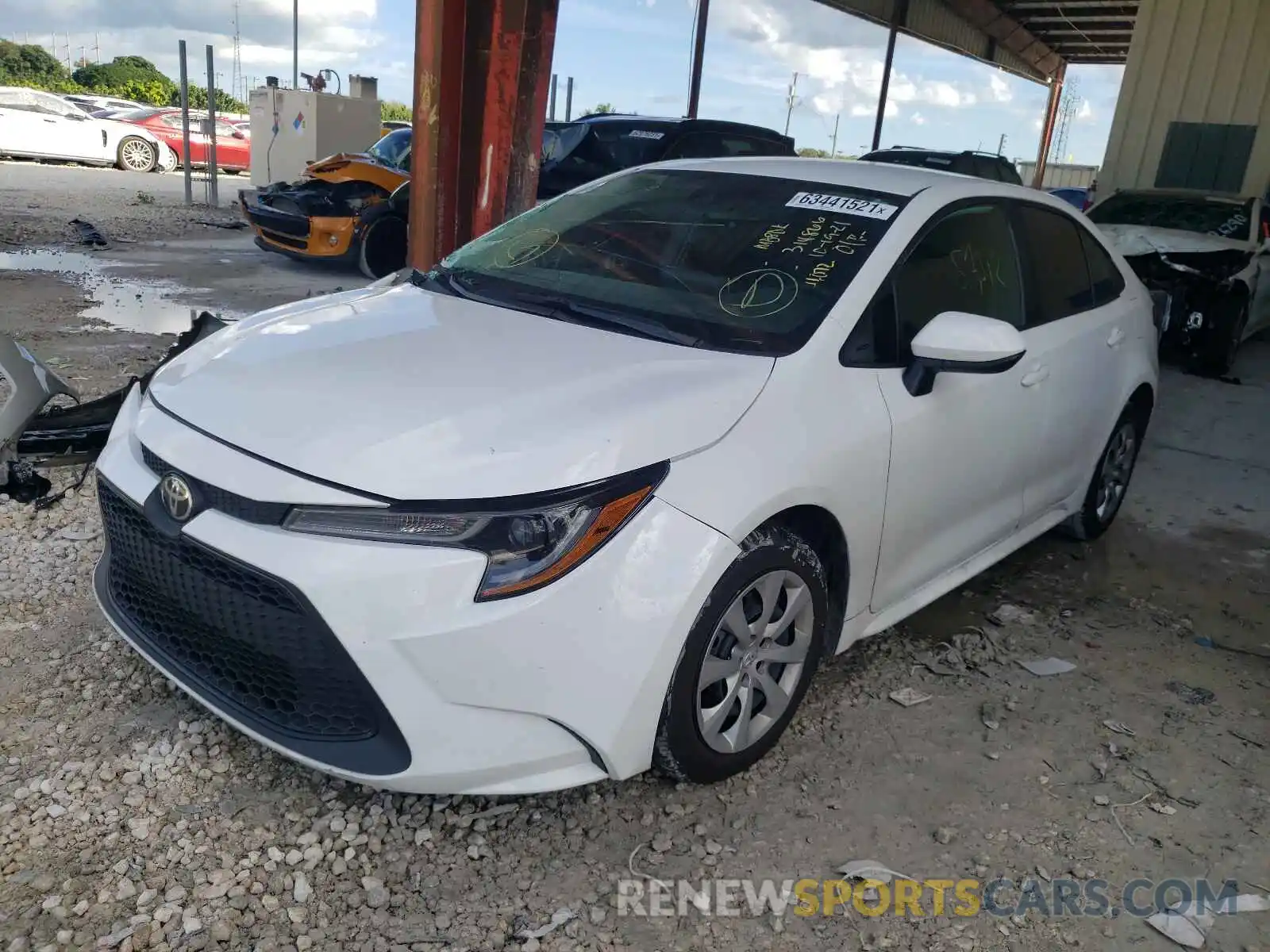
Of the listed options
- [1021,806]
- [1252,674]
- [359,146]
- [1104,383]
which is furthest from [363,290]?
[359,146]

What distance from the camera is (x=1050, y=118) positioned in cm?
2695

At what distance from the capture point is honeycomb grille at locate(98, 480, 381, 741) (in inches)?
78.5

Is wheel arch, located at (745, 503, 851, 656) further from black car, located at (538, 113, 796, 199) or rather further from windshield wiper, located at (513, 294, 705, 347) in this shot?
black car, located at (538, 113, 796, 199)

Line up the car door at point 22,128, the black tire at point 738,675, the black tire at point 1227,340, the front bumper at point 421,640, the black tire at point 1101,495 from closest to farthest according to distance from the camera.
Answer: the front bumper at point 421,640, the black tire at point 738,675, the black tire at point 1101,495, the black tire at point 1227,340, the car door at point 22,128

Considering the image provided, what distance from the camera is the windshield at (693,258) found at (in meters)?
2.66

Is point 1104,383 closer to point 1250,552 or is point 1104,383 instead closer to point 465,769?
point 1250,552

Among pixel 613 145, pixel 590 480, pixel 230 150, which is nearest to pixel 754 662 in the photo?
pixel 590 480

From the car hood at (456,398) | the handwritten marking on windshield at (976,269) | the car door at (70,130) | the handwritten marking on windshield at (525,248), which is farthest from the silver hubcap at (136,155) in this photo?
the handwritten marking on windshield at (976,269)

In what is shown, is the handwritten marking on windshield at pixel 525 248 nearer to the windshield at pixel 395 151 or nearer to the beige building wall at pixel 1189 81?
the windshield at pixel 395 151

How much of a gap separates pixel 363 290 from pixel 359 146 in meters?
13.1

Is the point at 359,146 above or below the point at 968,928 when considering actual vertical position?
above

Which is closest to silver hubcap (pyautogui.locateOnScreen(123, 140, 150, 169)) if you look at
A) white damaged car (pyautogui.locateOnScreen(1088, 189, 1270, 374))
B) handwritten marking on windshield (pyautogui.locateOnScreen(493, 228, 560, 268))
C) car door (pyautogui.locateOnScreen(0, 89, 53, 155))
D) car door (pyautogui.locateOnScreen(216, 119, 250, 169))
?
car door (pyautogui.locateOnScreen(0, 89, 53, 155))

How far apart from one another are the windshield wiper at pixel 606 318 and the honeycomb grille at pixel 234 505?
1027mm

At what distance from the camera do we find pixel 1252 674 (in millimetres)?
3320
